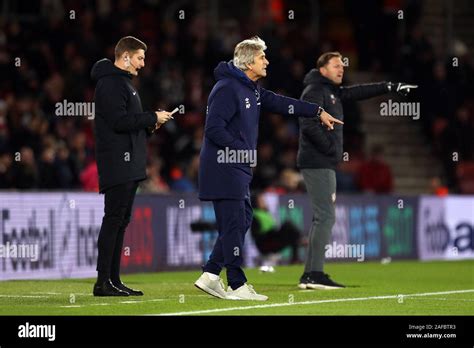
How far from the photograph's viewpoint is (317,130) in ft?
47.8

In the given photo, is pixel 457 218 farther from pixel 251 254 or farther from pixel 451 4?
pixel 451 4

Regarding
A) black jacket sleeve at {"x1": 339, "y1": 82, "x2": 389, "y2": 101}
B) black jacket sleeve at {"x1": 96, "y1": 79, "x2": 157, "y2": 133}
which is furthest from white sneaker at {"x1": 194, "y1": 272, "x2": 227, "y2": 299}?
black jacket sleeve at {"x1": 339, "y1": 82, "x2": 389, "y2": 101}

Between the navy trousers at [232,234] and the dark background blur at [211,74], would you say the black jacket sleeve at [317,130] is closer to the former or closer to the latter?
the navy trousers at [232,234]

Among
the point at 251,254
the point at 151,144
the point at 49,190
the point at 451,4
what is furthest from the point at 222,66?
the point at 451,4

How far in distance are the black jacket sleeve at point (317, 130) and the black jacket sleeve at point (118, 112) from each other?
2113 millimetres

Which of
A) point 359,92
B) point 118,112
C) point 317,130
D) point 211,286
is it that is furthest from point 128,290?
point 359,92

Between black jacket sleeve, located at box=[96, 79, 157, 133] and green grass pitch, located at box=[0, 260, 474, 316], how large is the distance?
5.24ft

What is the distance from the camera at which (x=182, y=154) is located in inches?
925

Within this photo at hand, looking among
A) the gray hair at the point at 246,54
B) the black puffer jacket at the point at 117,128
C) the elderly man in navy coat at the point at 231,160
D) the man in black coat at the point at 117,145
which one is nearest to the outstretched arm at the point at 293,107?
the elderly man in navy coat at the point at 231,160

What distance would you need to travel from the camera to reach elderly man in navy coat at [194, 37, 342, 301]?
41.8 ft

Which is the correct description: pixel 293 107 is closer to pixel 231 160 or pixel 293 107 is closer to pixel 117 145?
pixel 231 160

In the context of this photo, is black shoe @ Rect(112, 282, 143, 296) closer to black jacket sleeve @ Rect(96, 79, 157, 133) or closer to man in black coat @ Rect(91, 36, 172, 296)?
man in black coat @ Rect(91, 36, 172, 296)

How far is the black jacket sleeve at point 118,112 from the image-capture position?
515 inches
